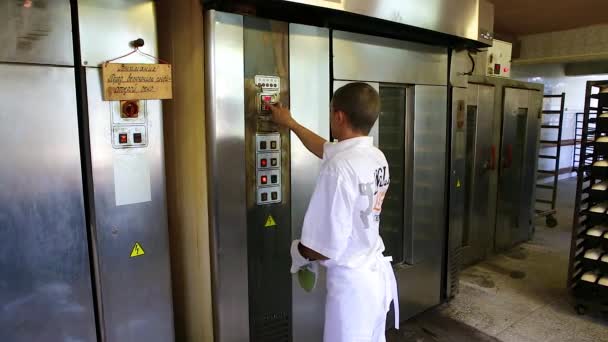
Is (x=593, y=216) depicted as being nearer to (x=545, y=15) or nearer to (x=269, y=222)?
(x=269, y=222)

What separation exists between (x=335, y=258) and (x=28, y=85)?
1.24 metres

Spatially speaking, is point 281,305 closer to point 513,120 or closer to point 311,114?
point 311,114

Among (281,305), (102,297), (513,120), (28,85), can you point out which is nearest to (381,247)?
(281,305)

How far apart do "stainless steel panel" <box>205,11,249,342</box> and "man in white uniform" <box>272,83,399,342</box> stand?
0.33m

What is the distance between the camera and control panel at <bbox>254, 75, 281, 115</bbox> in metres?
1.90

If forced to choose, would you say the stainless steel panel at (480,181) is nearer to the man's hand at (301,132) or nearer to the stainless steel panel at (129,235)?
the man's hand at (301,132)

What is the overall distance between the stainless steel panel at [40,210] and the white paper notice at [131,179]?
0.13m

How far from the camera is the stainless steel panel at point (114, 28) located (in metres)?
1.52

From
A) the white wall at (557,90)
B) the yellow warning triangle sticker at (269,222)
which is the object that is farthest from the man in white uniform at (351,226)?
the white wall at (557,90)

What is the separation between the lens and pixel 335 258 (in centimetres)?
160

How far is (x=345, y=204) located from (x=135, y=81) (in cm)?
93

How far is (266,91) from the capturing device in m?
1.92

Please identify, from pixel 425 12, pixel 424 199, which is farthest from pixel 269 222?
pixel 425 12

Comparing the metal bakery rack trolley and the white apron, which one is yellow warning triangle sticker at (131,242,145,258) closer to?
the white apron
